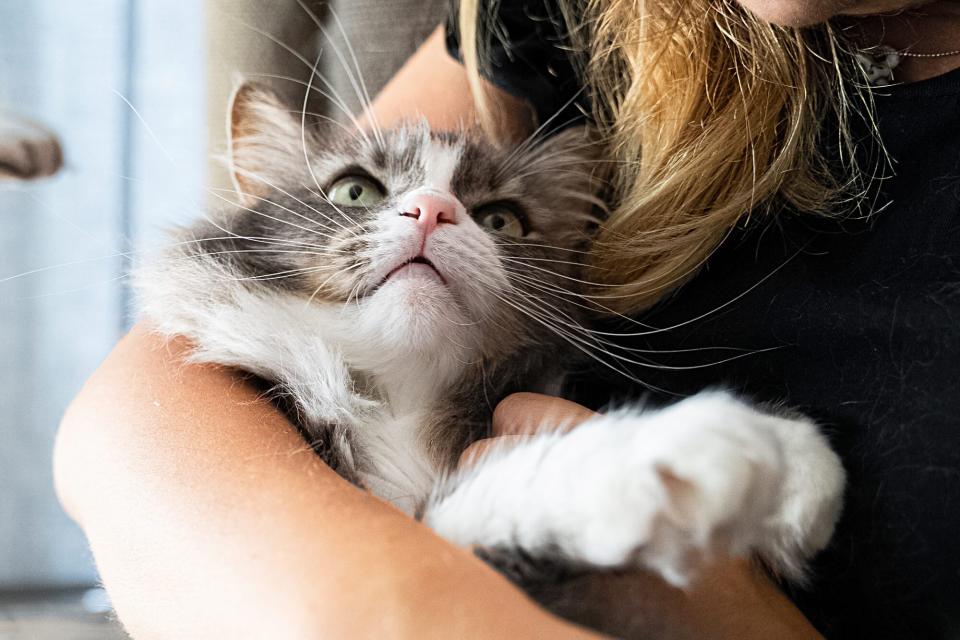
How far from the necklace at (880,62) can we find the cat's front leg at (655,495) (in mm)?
613

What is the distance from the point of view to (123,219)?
2.02 meters

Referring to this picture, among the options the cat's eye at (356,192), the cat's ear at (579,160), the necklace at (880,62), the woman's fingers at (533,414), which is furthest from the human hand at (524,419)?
the necklace at (880,62)

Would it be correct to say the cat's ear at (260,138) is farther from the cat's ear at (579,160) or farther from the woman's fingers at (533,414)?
the woman's fingers at (533,414)

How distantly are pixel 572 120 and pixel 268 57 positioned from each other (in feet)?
2.92

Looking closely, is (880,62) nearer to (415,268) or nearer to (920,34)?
(920,34)

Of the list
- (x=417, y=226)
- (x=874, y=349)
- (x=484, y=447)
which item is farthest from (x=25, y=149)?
(x=874, y=349)

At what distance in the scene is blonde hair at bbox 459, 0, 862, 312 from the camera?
1116mm

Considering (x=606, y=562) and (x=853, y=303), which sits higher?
(x=853, y=303)

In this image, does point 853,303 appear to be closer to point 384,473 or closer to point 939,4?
point 939,4

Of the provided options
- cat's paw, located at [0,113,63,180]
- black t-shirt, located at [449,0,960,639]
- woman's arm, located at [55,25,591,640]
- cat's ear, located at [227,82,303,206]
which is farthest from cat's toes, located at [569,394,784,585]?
cat's paw, located at [0,113,63,180]

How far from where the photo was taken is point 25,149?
1.40 metres

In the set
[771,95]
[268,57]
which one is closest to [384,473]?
[771,95]

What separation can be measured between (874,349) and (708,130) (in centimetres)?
43

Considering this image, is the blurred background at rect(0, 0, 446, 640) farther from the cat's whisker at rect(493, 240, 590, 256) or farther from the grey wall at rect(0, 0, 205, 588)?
the cat's whisker at rect(493, 240, 590, 256)
